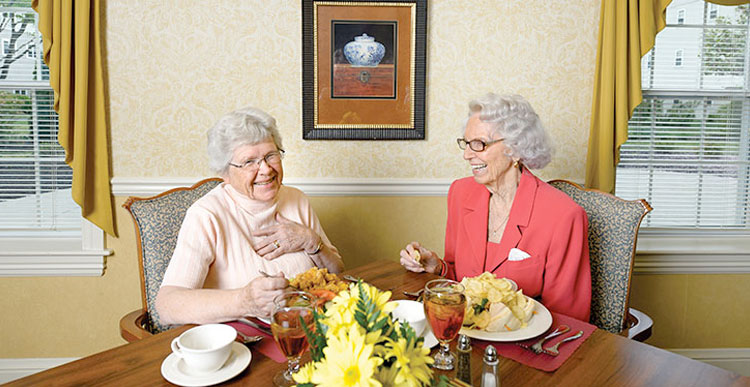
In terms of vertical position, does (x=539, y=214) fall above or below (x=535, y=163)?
below

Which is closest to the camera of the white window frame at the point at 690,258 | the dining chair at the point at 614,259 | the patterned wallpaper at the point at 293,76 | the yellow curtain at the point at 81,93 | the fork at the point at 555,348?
the fork at the point at 555,348

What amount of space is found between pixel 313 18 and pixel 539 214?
1509mm

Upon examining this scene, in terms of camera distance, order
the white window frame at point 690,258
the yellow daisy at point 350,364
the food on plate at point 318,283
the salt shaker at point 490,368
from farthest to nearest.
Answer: the white window frame at point 690,258 → the food on plate at point 318,283 → the salt shaker at point 490,368 → the yellow daisy at point 350,364

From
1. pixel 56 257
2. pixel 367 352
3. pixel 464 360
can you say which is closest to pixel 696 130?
pixel 464 360

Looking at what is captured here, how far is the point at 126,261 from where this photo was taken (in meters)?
2.63

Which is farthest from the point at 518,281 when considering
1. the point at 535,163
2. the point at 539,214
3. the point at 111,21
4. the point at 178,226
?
the point at 111,21

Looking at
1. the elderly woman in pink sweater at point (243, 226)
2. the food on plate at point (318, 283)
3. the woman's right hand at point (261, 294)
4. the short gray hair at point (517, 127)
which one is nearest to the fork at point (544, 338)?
the food on plate at point (318, 283)

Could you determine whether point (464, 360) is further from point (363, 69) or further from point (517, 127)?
point (363, 69)

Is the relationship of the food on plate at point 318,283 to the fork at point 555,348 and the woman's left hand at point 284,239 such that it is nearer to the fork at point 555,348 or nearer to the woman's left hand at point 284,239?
the woman's left hand at point 284,239

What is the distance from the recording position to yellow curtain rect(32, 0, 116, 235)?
2373 mm

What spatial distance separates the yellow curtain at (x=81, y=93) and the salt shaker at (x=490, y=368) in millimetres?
2224

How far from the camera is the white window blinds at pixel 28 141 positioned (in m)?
2.62

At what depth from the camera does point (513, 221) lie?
1.82 meters

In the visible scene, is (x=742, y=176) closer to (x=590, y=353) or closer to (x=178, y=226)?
(x=590, y=353)
